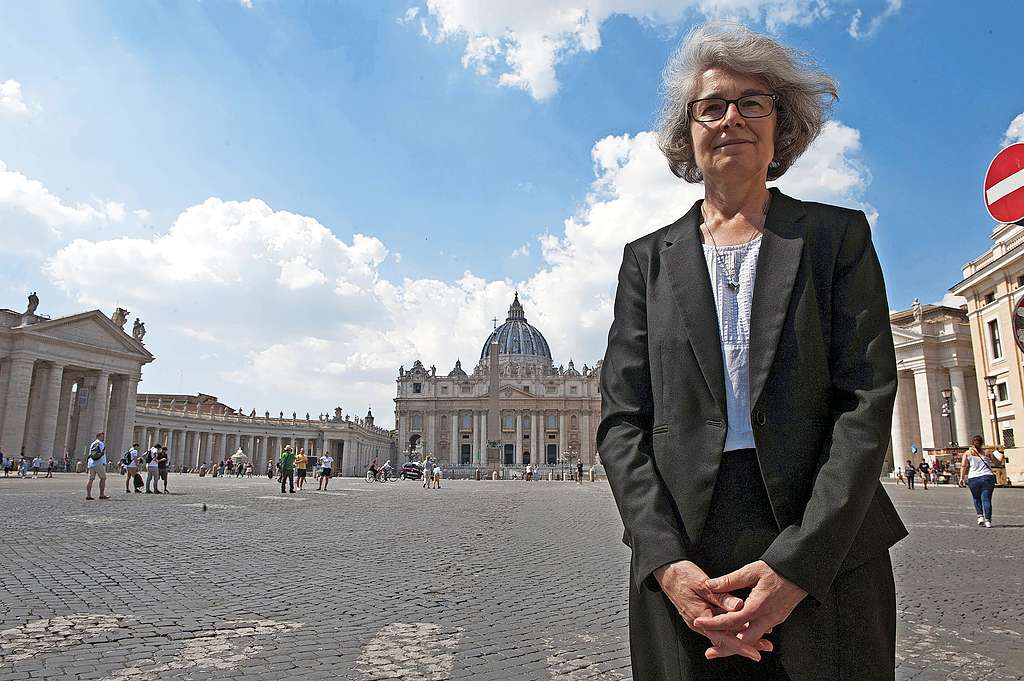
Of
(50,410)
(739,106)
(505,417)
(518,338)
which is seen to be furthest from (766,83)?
(518,338)

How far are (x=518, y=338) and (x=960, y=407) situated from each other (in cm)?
9023

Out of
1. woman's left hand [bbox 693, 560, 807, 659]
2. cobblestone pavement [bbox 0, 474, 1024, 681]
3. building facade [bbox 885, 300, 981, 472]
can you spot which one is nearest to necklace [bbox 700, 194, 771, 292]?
woman's left hand [bbox 693, 560, 807, 659]

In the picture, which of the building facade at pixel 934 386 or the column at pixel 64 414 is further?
the column at pixel 64 414

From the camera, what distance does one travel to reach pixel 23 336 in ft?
157

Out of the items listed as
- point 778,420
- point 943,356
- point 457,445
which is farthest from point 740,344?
point 457,445

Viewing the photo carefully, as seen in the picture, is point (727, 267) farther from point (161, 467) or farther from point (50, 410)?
point (50, 410)

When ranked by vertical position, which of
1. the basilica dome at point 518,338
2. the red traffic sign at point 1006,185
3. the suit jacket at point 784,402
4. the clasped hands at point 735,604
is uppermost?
the basilica dome at point 518,338

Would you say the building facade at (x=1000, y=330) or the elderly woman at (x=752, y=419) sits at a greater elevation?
the building facade at (x=1000, y=330)

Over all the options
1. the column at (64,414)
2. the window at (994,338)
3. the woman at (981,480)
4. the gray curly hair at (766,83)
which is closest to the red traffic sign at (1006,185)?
the gray curly hair at (766,83)

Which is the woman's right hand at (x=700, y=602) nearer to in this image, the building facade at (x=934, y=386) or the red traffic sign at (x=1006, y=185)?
the red traffic sign at (x=1006, y=185)

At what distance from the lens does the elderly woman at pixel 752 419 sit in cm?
157

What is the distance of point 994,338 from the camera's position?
3481 cm

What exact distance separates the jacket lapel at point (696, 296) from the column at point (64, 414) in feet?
207

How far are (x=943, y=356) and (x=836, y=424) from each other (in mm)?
Result: 51144
